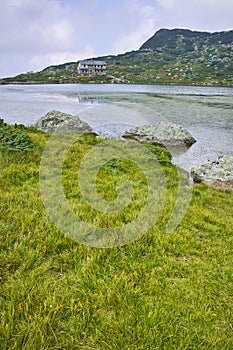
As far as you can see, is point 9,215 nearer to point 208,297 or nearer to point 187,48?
point 208,297

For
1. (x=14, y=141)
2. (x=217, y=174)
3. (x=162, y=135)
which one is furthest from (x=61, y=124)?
Result: (x=217, y=174)

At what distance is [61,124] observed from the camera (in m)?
12.5

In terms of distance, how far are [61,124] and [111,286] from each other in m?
10.4

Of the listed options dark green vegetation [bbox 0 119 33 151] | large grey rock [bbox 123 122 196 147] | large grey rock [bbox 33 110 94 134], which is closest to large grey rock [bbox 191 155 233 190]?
large grey rock [bbox 123 122 196 147]

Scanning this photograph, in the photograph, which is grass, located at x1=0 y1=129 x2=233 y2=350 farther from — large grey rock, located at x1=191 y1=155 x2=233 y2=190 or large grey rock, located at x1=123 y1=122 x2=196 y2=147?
large grey rock, located at x1=123 y1=122 x2=196 y2=147

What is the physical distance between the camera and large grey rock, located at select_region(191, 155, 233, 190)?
25.9ft

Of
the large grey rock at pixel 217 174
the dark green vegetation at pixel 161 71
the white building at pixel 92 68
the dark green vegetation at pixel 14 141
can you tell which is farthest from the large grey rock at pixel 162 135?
the white building at pixel 92 68

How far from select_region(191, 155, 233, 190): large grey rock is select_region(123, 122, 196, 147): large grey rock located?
162 inches

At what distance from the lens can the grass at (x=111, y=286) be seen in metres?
2.32

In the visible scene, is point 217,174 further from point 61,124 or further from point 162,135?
point 61,124

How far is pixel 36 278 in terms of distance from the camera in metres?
2.89

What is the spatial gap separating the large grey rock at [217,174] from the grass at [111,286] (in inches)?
127

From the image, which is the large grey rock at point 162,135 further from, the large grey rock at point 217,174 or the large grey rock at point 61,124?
the large grey rock at point 217,174

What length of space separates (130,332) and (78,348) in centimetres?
43
